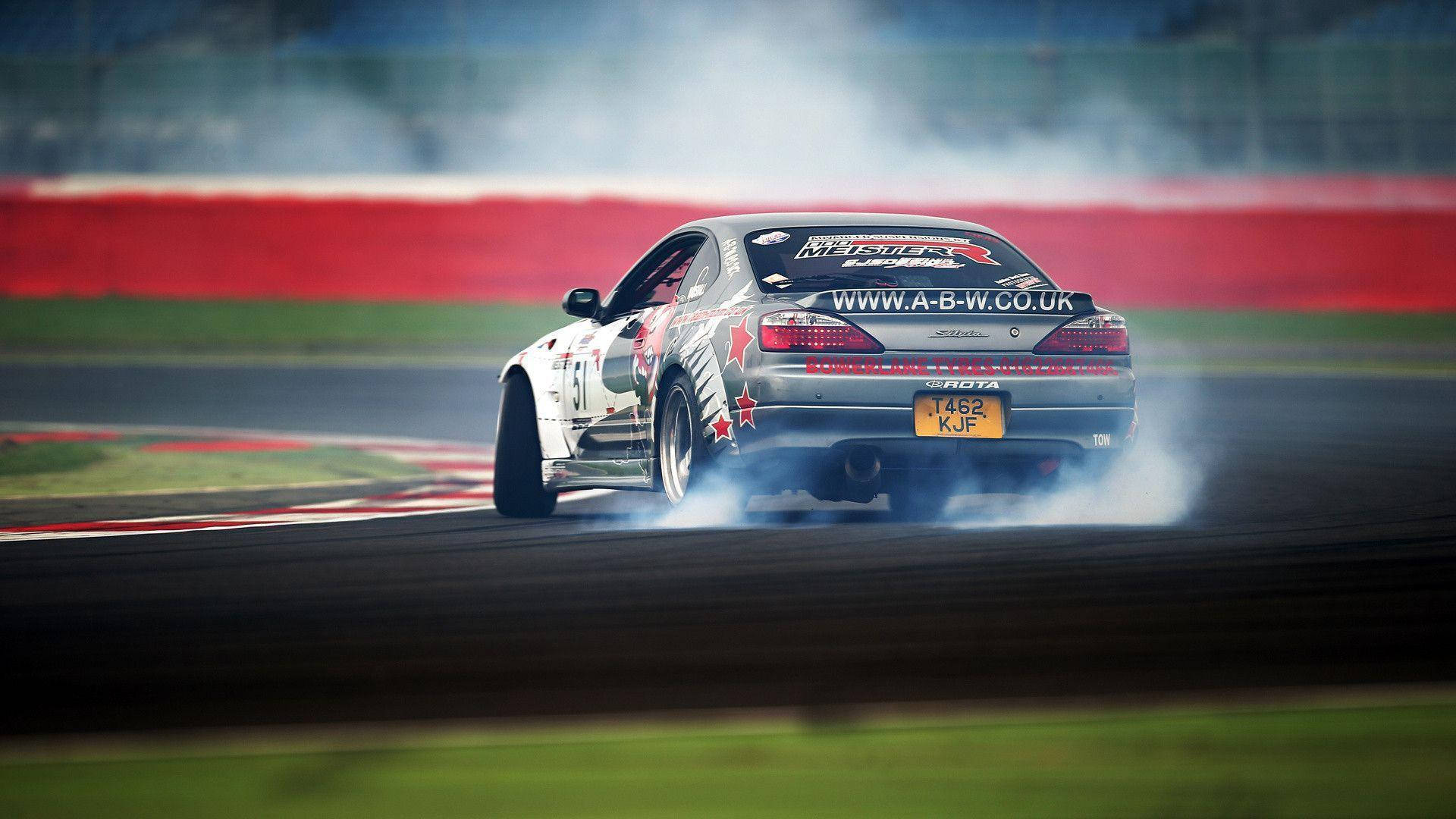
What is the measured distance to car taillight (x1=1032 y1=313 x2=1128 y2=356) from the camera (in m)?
8.85

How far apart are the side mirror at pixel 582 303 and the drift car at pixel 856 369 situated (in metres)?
0.03

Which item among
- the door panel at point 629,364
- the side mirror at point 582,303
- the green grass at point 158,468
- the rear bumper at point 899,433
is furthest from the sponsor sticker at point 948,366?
the green grass at point 158,468

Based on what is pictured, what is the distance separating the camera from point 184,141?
33.7m

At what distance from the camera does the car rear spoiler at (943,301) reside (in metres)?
8.68

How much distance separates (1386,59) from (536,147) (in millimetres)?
12884

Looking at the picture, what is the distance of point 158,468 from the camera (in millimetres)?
12758

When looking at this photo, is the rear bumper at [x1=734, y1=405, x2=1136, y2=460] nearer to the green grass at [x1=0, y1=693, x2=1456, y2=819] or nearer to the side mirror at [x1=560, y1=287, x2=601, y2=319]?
the side mirror at [x1=560, y1=287, x2=601, y2=319]

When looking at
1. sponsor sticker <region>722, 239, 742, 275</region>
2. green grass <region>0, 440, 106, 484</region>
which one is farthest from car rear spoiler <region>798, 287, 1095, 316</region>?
green grass <region>0, 440, 106, 484</region>

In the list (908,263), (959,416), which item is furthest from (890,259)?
(959,416)

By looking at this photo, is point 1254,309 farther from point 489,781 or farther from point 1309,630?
point 489,781

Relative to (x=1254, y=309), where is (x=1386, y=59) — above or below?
above

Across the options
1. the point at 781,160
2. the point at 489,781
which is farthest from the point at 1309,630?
the point at 781,160

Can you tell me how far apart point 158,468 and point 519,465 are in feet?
10.8

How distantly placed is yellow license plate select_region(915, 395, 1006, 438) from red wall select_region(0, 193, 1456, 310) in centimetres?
2128
